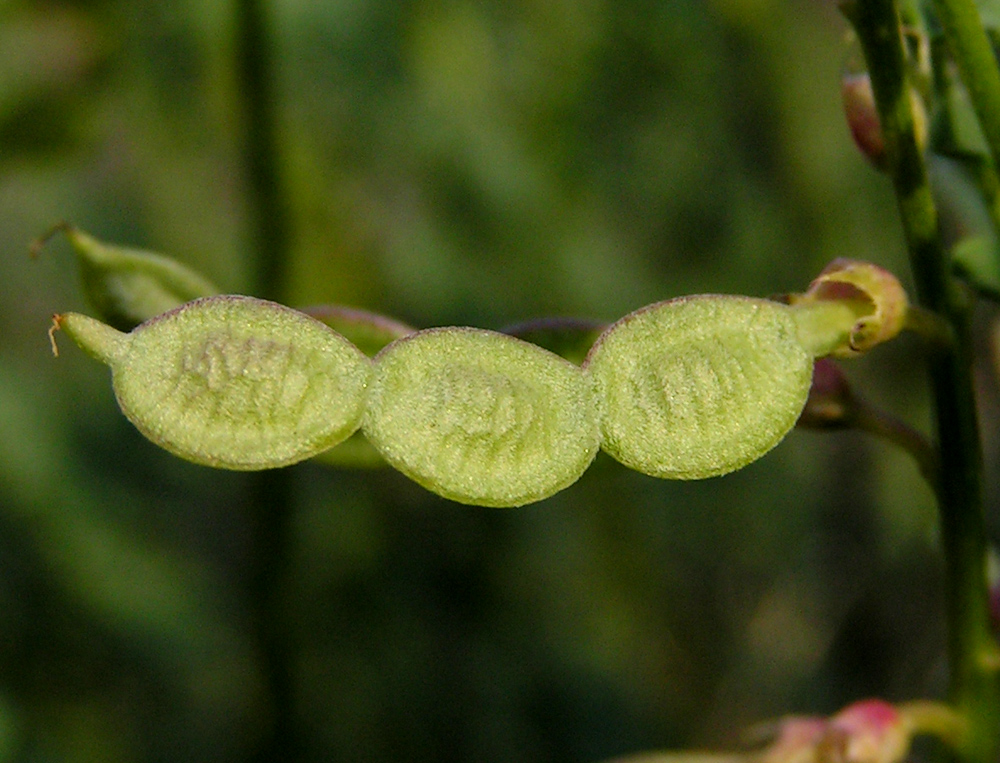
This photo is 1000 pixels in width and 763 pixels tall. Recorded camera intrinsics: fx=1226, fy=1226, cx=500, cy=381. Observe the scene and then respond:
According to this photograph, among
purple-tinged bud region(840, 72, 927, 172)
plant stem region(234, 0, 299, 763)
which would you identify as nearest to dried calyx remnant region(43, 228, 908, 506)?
purple-tinged bud region(840, 72, 927, 172)

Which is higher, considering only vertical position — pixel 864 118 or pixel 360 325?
pixel 864 118

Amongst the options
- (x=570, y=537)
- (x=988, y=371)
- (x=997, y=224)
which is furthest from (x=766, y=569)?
(x=997, y=224)

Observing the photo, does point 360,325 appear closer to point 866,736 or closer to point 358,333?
point 358,333

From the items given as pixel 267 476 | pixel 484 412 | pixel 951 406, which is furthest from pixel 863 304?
pixel 267 476

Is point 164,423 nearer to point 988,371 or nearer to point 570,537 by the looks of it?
point 570,537

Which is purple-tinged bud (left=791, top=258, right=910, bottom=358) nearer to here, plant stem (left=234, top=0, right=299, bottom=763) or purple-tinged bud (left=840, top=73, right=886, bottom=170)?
purple-tinged bud (left=840, top=73, right=886, bottom=170)

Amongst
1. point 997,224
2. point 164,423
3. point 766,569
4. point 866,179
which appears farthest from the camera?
point 866,179
